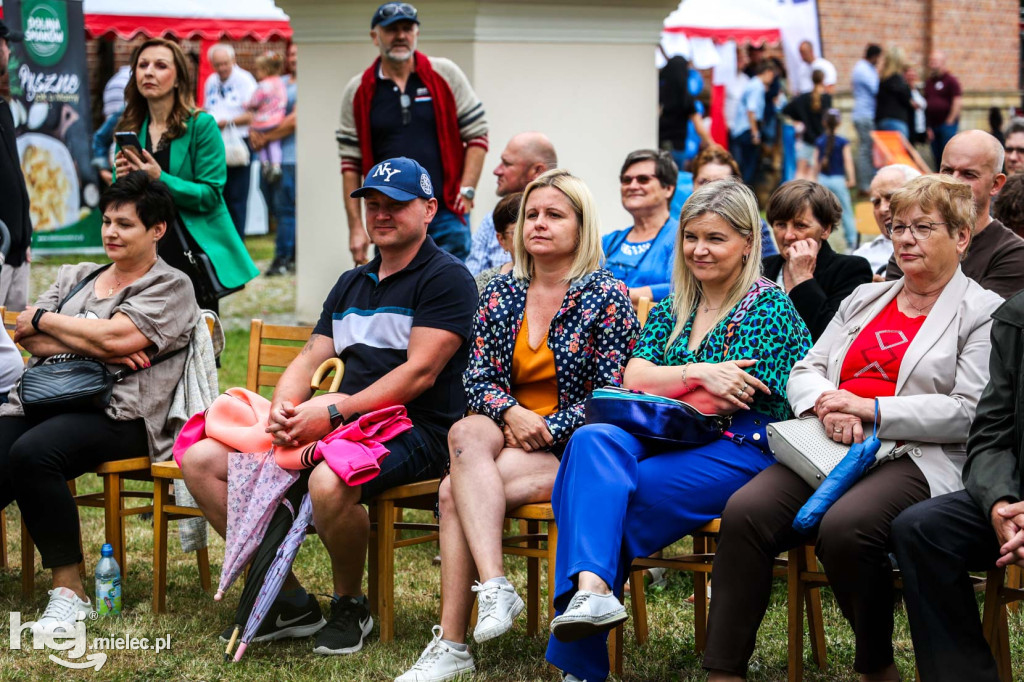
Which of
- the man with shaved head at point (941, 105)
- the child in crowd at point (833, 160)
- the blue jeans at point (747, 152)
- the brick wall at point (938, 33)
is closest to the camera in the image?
the child in crowd at point (833, 160)

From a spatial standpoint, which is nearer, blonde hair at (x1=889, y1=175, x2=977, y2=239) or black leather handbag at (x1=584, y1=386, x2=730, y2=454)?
blonde hair at (x1=889, y1=175, x2=977, y2=239)

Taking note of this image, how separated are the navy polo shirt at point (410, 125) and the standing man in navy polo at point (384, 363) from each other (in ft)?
7.38

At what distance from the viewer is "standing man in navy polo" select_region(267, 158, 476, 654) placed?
4398 millimetres

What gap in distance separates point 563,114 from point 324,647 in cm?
503

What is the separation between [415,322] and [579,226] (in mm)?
638

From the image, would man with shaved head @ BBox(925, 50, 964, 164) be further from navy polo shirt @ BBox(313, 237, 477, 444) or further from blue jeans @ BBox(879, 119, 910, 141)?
navy polo shirt @ BBox(313, 237, 477, 444)

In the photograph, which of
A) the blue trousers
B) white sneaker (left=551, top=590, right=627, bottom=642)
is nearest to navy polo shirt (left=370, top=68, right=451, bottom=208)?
the blue trousers

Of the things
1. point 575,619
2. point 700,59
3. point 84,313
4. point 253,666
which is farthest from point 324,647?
point 700,59

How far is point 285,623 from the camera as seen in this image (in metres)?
4.55

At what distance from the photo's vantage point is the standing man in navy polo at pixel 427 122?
22.6 ft

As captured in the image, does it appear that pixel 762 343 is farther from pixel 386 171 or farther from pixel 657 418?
pixel 386 171

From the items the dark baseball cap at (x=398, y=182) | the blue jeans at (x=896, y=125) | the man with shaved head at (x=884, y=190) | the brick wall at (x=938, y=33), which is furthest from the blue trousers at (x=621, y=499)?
the brick wall at (x=938, y=33)

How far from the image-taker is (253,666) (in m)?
4.27
